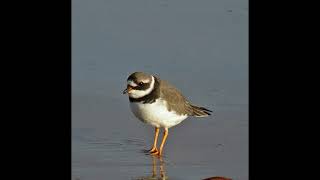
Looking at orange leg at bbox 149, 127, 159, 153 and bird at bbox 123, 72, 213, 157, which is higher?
bird at bbox 123, 72, 213, 157

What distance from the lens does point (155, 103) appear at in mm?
8930

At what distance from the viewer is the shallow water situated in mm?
8305

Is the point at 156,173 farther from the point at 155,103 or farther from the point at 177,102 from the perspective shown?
the point at 177,102

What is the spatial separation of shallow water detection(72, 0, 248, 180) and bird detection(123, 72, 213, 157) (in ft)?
0.72

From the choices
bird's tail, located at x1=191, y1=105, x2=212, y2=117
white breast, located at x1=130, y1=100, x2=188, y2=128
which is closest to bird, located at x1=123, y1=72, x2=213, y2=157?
white breast, located at x1=130, y1=100, x2=188, y2=128

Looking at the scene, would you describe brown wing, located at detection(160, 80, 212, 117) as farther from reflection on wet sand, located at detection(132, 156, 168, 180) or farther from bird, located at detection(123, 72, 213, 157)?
reflection on wet sand, located at detection(132, 156, 168, 180)

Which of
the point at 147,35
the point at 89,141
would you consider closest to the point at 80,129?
the point at 89,141

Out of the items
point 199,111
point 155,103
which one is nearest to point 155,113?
point 155,103

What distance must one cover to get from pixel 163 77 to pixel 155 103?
2.01 meters

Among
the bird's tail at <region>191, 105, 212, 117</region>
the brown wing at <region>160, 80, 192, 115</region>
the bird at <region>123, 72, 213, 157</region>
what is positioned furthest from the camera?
the bird's tail at <region>191, 105, 212, 117</region>

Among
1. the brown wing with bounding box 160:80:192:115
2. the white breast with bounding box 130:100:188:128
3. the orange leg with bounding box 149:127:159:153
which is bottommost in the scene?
the orange leg with bounding box 149:127:159:153

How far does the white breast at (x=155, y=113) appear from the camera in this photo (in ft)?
29.1
